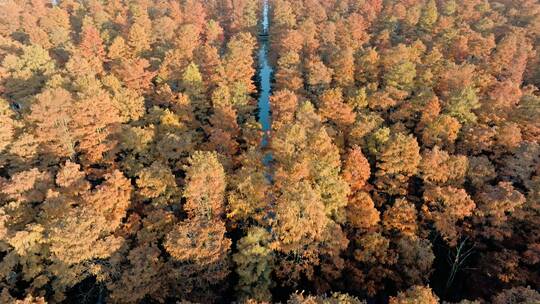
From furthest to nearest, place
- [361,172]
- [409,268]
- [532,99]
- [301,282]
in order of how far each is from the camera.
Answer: [532,99]
[361,172]
[301,282]
[409,268]

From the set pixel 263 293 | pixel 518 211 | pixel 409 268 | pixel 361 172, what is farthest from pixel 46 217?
pixel 518 211

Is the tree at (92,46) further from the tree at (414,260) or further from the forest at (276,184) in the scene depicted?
the tree at (414,260)

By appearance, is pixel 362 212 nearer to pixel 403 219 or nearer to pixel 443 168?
pixel 403 219

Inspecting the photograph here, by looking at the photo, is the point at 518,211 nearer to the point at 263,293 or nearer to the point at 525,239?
the point at 525,239

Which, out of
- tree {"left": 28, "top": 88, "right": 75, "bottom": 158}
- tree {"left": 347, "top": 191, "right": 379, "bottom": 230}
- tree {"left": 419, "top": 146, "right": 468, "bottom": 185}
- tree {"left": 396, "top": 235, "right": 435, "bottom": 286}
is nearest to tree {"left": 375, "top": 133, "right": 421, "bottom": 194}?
tree {"left": 419, "top": 146, "right": 468, "bottom": 185}

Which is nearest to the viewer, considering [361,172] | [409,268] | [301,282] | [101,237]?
[101,237]

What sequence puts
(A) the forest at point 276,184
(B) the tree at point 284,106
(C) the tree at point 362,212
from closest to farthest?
(A) the forest at point 276,184 < (C) the tree at point 362,212 < (B) the tree at point 284,106

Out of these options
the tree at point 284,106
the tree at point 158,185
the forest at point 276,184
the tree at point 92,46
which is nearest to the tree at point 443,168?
the forest at point 276,184

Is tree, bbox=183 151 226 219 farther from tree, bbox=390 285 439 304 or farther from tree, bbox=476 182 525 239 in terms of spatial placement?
tree, bbox=476 182 525 239
